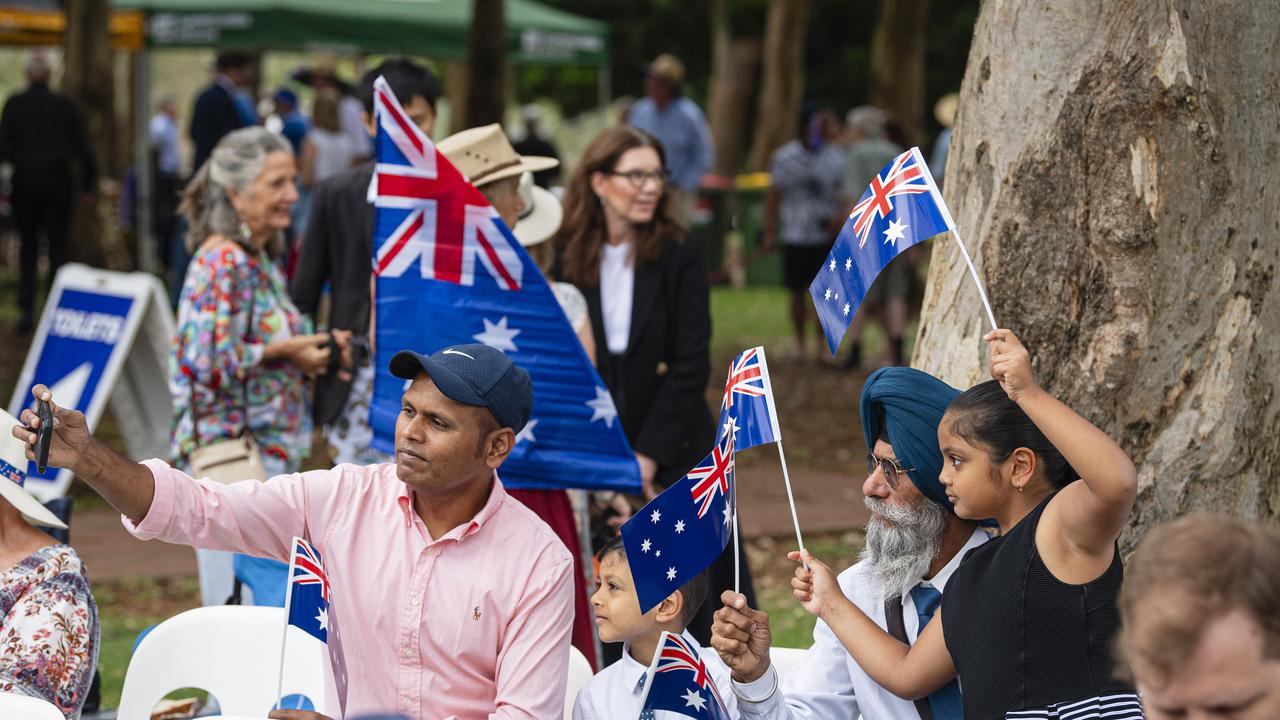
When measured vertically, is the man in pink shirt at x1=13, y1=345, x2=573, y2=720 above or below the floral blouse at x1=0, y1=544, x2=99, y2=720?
above

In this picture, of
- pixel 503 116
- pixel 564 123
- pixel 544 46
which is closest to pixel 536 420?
pixel 503 116

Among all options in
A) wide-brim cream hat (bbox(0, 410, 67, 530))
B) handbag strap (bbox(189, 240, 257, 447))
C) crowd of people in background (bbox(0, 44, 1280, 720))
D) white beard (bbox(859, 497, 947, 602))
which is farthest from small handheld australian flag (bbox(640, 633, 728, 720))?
handbag strap (bbox(189, 240, 257, 447))

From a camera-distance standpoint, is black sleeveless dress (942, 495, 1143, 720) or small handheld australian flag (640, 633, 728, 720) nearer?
black sleeveless dress (942, 495, 1143, 720)

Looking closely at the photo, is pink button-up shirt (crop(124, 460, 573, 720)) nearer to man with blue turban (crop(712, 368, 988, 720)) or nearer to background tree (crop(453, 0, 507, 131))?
man with blue turban (crop(712, 368, 988, 720))

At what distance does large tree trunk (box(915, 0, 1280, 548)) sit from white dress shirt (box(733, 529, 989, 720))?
104 centimetres

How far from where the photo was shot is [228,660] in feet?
12.9

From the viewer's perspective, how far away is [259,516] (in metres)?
3.54

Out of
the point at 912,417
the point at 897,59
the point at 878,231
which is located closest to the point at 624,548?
the point at 912,417

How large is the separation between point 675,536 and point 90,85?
15169 mm

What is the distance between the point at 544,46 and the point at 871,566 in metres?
15.7

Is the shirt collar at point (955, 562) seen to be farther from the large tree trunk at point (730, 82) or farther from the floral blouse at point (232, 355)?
the large tree trunk at point (730, 82)

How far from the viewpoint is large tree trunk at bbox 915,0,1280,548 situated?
4203 mm

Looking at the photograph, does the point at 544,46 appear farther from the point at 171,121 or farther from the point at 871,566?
the point at 871,566

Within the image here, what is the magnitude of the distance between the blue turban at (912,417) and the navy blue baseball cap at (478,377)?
78 centimetres
